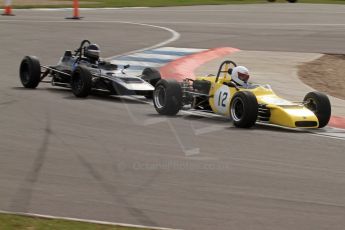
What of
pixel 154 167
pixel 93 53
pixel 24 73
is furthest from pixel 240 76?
pixel 24 73

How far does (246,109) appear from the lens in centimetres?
1204

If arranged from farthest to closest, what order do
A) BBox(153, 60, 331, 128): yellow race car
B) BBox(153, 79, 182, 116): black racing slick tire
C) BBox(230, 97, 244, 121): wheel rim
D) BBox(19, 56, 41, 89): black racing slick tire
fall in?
1. BBox(19, 56, 41, 89): black racing slick tire
2. BBox(153, 79, 182, 116): black racing slick tire
3. BBox(230, 97, 244, 121): wheel rim
4. BBox(153, 60, 331, 128): yellow race car

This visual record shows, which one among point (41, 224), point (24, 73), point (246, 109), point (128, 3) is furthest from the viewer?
point (128, 3)

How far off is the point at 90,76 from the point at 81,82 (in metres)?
0.20

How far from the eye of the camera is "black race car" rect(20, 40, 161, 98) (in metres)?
14.9

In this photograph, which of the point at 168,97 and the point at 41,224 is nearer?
the point at 41,224

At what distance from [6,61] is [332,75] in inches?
287

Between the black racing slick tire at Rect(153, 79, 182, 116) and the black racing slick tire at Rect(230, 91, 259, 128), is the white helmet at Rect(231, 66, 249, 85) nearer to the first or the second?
the black racing slick tire at Rect(230, 91, 259, 128)

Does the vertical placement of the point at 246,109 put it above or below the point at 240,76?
below

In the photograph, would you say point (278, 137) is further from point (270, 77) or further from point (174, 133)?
point (270, 77)

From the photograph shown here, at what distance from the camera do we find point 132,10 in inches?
1387

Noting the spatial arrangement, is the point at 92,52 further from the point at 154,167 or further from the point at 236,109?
the point at 154,167

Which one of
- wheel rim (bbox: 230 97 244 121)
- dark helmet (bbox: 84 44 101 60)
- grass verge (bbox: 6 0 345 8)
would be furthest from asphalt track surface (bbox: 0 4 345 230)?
grass verge (bbox: 6 0 345 8)

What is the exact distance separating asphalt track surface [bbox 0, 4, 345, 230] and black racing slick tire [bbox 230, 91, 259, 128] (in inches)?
5.8
